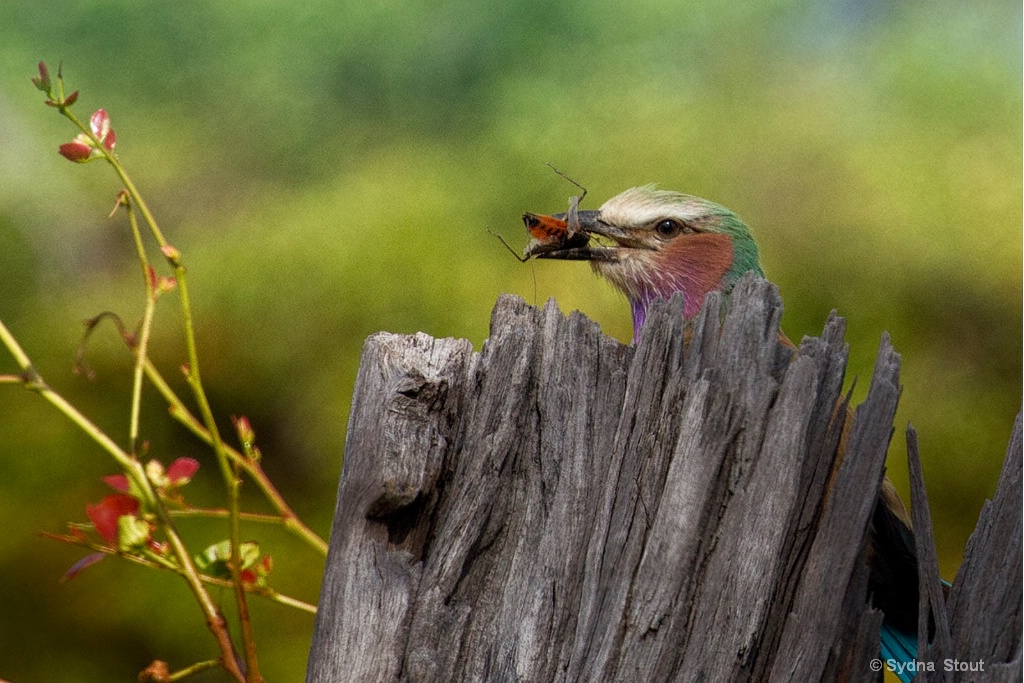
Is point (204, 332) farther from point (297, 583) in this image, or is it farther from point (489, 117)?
point (489, 117)

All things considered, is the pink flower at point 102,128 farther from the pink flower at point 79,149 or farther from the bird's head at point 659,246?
the bird's head at point 659,246

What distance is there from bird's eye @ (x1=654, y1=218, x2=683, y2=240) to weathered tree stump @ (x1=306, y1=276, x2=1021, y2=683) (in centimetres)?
92

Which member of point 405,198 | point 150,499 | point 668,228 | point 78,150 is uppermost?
point 405,198

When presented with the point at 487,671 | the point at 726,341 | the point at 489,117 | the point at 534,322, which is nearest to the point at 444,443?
the point at 534,322

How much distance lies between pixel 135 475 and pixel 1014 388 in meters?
2.95

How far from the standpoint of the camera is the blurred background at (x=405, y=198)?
136 inches

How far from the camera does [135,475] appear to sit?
1.85 meters

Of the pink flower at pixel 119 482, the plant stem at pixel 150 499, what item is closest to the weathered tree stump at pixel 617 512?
the plant stem at pixel 150 499

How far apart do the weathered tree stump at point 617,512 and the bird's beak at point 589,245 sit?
73 cm

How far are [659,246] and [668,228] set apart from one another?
57mm

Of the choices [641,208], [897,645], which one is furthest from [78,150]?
[897,645]

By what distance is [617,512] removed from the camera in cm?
163

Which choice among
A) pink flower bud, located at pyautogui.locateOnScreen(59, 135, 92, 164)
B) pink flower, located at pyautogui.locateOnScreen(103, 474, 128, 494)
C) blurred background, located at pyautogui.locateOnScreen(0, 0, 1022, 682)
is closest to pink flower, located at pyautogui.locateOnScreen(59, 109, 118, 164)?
pink flower bud, located at pyautogui.locateOnScreen(59, 135, 92, 164)

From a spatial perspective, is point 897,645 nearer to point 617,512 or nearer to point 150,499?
point 617,512
